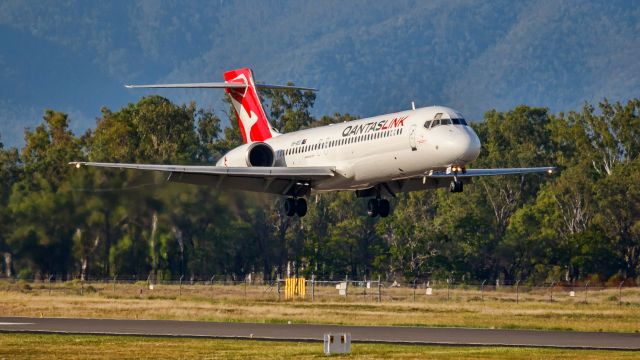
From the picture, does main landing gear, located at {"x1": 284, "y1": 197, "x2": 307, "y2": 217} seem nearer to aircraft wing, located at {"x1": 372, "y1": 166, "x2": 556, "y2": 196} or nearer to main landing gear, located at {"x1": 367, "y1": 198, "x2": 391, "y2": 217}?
aircraft wing, located at {"x1": 372, "y1": 166, "x2": 556, "y2": 196}

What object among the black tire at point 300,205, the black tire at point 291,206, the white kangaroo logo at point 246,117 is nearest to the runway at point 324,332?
the black tire at point 291,206

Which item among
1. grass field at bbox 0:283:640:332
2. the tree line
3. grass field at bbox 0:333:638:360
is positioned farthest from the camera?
the tree line

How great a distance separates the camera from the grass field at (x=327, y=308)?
1909 inches

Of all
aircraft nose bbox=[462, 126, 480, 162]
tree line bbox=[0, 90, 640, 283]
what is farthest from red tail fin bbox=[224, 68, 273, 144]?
aircraft nose bbox=[462, 126, 480, 162]

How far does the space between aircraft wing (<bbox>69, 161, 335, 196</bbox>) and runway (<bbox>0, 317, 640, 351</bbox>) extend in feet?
21.4

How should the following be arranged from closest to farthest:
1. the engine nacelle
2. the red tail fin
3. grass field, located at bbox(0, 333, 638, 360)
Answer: grass field, located at bbox(0, 333, 638, 360)
the engine nacelle
the red tail fin

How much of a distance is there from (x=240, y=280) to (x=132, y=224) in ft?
76.9

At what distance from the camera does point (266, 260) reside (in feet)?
293

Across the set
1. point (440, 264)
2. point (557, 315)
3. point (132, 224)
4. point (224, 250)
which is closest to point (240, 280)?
point (224, 250)

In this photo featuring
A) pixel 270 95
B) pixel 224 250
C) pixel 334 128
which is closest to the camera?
pixel 334 128

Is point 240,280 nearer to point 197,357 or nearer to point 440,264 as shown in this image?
point 440,264

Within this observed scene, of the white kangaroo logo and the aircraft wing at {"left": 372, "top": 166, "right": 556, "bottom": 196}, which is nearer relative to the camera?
the aircraft wing at {"left": 372, "top": 166, "right": 556, "bottom": 196}

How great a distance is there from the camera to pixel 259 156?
54844 mm

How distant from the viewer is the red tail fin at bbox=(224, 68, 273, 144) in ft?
198
